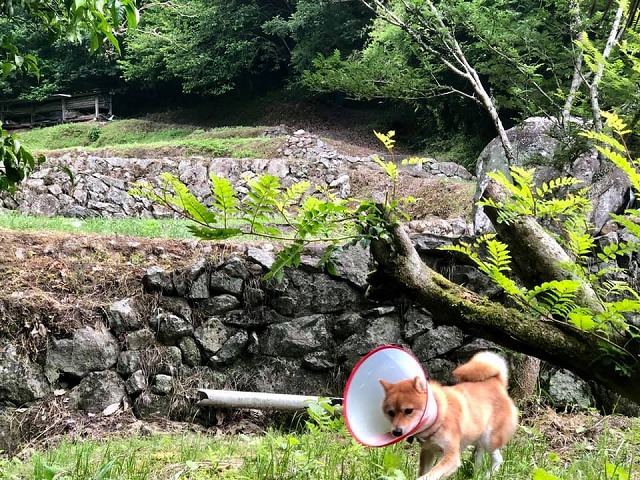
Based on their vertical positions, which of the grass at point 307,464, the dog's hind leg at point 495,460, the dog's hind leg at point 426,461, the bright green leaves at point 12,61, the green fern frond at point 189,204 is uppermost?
the bright green leaves at point 12,61

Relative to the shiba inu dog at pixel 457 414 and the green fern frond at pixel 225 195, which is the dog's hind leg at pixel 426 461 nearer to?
the shiba inu dog at pixel 457 414

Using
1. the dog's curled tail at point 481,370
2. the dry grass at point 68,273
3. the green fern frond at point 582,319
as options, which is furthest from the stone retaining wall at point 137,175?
the green fern frond at point 582,319

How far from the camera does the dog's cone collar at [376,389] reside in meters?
1.90

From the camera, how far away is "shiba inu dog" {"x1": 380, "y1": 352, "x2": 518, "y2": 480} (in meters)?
1.86

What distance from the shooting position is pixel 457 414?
2.09 m

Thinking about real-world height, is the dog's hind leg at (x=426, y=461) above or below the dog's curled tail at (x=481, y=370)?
below

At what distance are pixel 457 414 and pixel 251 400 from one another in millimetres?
4476

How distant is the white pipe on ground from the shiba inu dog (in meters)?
3.77

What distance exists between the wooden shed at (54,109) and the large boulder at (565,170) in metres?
24.9

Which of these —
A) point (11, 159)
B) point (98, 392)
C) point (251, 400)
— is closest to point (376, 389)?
point (11, 159)

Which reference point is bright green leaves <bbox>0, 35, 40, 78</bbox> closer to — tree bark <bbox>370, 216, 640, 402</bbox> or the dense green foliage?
tree bark <bbox>370, 216, 640, 402</bbox>

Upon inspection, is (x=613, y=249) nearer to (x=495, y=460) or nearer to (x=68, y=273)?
(x=495, y=460)

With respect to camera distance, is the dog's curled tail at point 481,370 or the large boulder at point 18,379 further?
the large boulder at point 18,379

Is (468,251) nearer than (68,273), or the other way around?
(468,251)
